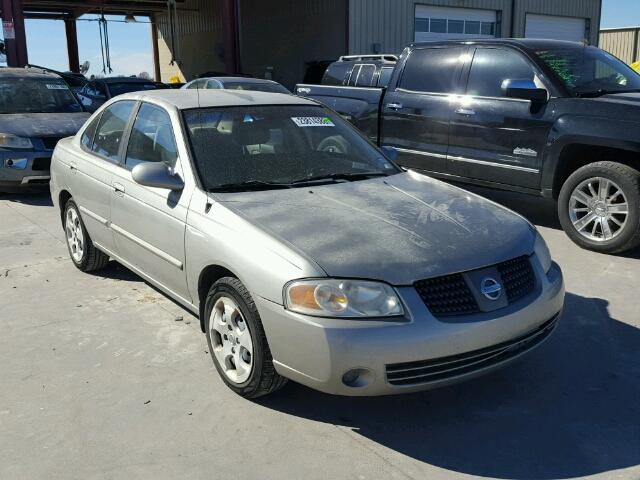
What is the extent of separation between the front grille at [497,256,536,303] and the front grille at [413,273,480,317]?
26 centimetres

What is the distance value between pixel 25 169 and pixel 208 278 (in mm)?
6070

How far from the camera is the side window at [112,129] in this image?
185 inches

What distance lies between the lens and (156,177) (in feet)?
12.2

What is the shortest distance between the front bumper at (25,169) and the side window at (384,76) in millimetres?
4576

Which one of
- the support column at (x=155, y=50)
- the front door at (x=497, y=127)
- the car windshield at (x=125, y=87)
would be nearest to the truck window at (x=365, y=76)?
the front door at (x=497, y=127)

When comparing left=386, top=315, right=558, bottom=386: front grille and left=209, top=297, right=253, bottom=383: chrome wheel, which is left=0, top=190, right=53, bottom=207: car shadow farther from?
left=386, top=315, right=558, bottom=386: front grille

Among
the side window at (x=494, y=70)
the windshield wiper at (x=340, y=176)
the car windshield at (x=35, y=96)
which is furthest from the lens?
the car windshield at (x=35, y=96)

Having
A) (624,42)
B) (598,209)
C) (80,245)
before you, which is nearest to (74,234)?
(80,245)

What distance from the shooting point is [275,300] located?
116 inches

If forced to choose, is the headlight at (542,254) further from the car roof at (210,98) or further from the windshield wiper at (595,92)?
the windshield wiper at (595,92)

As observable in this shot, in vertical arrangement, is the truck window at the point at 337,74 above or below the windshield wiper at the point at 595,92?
above

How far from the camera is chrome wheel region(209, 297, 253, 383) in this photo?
325cm

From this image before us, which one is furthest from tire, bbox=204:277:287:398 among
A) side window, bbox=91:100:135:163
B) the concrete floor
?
side window, bbox=91:100:135:163

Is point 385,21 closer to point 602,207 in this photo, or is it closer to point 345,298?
point 602,207
